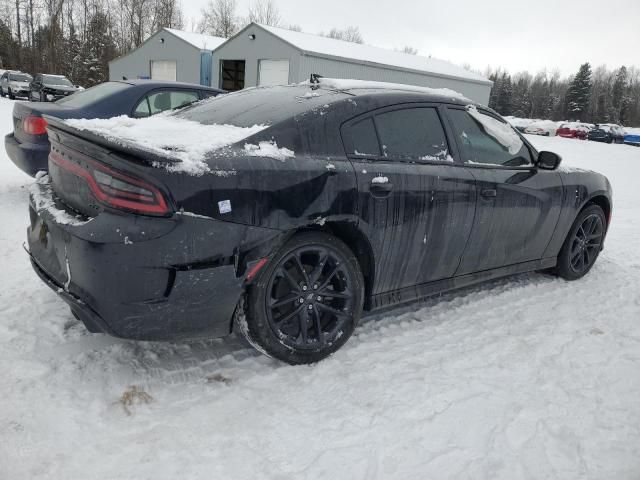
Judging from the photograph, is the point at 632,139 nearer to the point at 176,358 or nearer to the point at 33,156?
the point at 33,156

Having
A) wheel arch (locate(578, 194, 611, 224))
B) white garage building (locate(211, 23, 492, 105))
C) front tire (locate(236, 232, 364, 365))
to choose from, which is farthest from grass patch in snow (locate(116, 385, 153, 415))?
white garage building (locate(211, 23, 492, 105))

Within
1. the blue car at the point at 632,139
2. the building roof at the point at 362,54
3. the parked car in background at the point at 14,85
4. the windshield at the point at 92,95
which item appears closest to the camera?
the windshield at the point at 92,95

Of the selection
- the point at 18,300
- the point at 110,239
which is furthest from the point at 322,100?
the point at 18,300

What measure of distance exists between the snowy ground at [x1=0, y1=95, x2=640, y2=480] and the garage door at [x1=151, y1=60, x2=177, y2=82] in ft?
93.8

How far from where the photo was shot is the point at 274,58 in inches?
890

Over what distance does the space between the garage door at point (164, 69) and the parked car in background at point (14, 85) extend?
689 centimetres

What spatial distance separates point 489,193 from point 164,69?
99.5 feet

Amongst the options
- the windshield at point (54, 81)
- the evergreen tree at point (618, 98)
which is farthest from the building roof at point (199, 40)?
the evergreen tree at point (618, 98)

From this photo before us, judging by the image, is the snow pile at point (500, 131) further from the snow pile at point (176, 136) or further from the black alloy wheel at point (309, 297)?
the snow pile at point (176, 136)

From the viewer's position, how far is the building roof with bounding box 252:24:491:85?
21953 millimetres

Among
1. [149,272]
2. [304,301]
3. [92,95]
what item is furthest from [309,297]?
[92,95]

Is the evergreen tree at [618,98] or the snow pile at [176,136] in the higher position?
the evergreen tree at [618,98]

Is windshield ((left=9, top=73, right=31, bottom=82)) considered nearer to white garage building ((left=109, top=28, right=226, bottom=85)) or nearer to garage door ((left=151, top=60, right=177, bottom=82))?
white garage building ((left=109, top=28, right=226, bottom=85))

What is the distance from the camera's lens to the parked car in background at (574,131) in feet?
121
